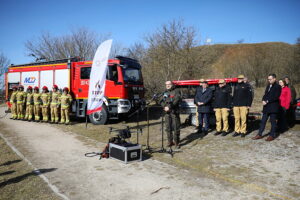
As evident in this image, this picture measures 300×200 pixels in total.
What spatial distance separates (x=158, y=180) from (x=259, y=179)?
1891 millimetres

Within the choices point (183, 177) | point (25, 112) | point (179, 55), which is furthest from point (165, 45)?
point (183, 177)

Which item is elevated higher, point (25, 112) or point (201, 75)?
point (201, 75)

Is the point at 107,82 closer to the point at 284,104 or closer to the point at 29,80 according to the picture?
the point at 29,80

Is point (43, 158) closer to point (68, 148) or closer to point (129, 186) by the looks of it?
point (68, 148)

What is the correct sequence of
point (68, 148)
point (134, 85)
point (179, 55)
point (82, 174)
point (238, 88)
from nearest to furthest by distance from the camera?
point (82, 174), point (68, 148), point (238, 88), point (134, 85), point (179, 55)

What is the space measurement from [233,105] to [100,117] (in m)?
6.16

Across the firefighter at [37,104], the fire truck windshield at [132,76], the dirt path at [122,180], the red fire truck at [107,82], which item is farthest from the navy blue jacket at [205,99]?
the firefighter at [37,104]

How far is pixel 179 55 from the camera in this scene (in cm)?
2039

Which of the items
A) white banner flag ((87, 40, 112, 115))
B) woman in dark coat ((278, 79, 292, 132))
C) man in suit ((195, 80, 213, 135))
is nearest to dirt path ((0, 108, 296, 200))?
white banner flag ((87, 40, 112, 115))

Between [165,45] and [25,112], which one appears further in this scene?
[165,45]

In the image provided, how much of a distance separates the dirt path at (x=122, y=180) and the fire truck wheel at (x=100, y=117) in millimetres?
4462

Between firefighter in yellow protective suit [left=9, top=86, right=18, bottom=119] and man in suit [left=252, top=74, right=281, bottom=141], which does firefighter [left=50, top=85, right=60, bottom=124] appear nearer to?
firefighter in yellow protective suit [left=9, top=86, right=18, bottom=119]

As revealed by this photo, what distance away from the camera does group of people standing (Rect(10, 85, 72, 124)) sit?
11.3 m

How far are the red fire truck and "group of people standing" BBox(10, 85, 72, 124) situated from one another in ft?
1.58
